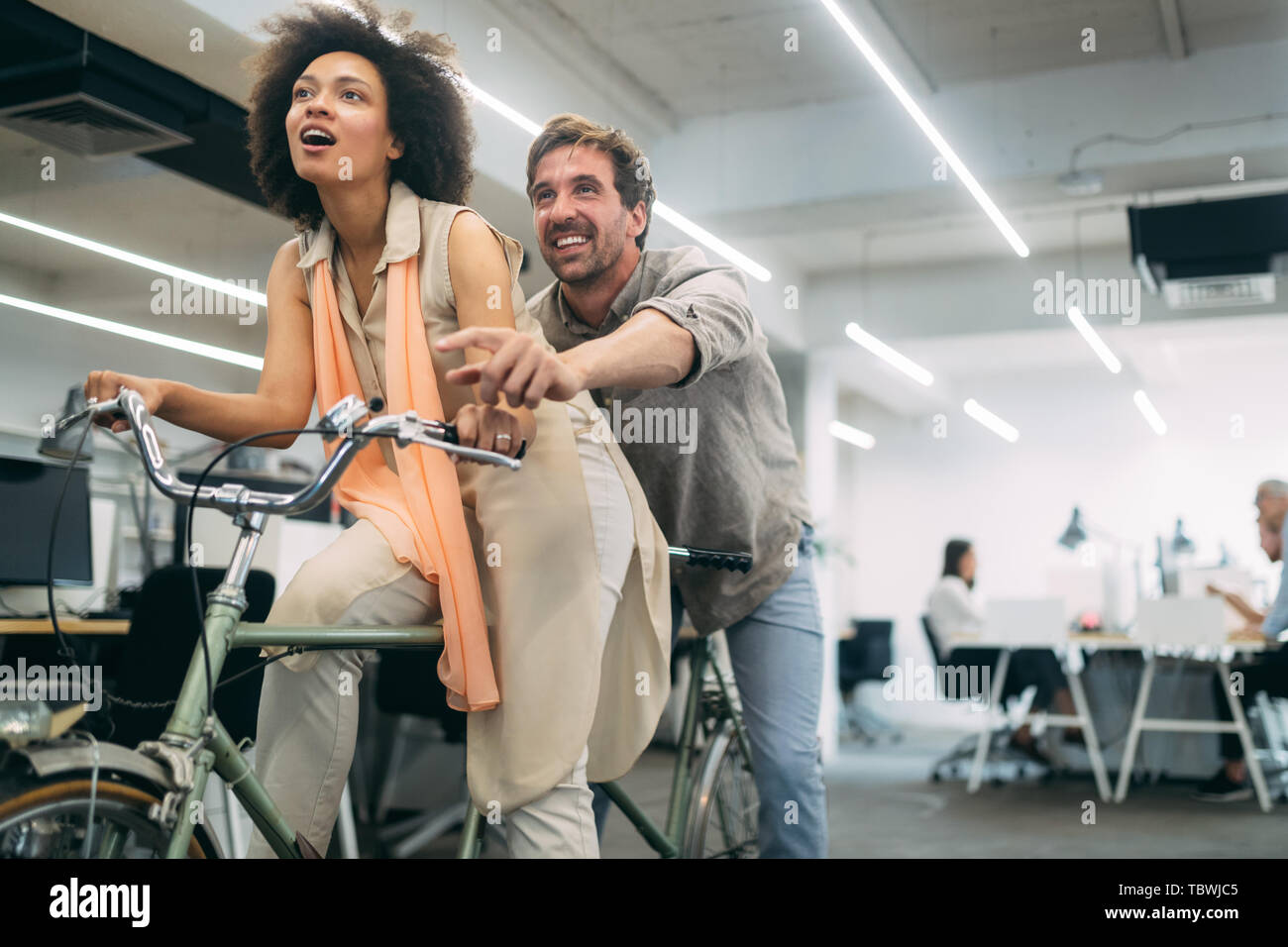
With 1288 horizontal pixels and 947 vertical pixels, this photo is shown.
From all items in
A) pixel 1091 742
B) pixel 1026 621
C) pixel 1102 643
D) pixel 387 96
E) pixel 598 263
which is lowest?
pixel 1091 742

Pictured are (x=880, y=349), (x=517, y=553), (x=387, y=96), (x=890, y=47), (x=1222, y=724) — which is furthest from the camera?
(x=880, y=349)

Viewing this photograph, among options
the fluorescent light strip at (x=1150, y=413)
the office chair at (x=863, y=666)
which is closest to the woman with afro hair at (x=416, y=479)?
the office chair at (x=863, y=666)

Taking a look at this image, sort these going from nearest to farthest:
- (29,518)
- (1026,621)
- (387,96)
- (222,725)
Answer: (222,725) < (387,96) < (29,518) < (1026,621)

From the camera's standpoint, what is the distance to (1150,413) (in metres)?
9.69

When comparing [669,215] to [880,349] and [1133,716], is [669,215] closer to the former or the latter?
[880,349]

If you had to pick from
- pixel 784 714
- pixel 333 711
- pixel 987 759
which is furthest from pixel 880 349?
pixel 333 711

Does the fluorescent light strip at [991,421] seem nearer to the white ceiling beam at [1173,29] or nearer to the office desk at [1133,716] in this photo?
the office desk at [1133,716]

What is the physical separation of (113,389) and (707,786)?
4.32 feet

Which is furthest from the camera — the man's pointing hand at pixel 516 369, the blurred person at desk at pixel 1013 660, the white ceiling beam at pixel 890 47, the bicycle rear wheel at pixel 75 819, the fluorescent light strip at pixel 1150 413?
the fluorescent light strip at pixel 1150 413

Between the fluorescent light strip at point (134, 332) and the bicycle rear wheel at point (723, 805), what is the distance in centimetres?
194

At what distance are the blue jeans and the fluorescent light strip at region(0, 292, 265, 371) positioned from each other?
2046mm

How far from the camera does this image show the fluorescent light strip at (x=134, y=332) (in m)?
3.64

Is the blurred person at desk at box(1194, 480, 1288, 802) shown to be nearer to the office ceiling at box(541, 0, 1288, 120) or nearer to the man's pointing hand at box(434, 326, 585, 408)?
the office ceiling at box(541, 0, 1288, 120)

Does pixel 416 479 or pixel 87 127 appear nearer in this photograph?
pixel 416 479
